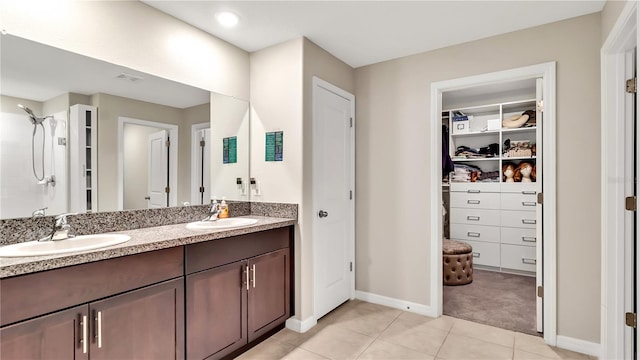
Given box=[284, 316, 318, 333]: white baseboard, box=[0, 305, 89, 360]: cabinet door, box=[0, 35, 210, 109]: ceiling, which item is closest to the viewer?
box=[0, 305, 89, 360]: cabinet door

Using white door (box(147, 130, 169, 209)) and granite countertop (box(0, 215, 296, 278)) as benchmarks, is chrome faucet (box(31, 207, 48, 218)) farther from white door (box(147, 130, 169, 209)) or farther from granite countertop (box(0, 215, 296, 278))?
white door (box(147, 130, 169, 209))

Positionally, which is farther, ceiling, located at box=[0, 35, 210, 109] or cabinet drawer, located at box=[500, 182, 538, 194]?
cabinet drawer, located at box=[500, 182, 538, 194]

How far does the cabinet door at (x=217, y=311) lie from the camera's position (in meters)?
1.87

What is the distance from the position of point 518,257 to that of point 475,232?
56cm

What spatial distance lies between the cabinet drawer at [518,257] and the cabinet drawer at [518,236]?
0.05 metres

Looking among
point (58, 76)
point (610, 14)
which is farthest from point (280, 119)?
point (610, 14)

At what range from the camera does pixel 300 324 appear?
100 inches

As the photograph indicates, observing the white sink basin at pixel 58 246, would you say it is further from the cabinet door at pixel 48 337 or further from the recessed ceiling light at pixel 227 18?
the recessed ceiling light at pixel 227 18

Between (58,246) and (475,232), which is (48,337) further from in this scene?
(475,232)

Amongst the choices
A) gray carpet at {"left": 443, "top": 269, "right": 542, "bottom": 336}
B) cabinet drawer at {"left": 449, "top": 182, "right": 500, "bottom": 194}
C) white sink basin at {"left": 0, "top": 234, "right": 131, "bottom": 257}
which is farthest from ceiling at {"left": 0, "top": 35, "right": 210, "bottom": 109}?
cabinet drawer at {"left": 449, "top": 182, "right": 500, "bottom": 194}

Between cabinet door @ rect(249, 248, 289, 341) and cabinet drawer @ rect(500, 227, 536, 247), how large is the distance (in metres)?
3.01

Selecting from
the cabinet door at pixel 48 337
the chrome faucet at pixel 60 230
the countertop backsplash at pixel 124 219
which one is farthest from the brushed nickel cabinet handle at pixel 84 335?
the countertop backsplash at pixel 124 219

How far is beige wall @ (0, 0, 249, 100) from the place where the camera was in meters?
1.66

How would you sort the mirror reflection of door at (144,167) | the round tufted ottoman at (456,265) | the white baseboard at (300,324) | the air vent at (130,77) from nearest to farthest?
the air vent at (130,77) → the mirror reflection of door at (144,167) → the white baseboard at (300,324) → the round tufted ottoman at (456,265)
